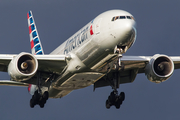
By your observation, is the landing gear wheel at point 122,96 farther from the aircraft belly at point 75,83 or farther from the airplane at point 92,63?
the aircraft belly at point 75,83

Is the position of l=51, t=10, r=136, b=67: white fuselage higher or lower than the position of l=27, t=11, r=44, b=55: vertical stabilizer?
lower

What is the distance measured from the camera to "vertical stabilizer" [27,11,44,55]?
5210cm

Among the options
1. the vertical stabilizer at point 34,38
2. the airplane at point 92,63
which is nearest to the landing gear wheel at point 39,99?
the airplane at point 92,63

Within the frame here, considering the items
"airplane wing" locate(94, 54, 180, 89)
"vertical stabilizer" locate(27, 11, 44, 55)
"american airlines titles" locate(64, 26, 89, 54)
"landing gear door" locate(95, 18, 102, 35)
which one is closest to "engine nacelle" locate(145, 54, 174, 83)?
"airplane wing" locate(94, 54, 180, 89)

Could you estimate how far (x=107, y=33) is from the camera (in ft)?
108

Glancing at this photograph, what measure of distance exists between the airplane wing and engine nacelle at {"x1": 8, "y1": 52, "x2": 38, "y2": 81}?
747cm

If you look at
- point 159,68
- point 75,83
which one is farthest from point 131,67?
point 75,83

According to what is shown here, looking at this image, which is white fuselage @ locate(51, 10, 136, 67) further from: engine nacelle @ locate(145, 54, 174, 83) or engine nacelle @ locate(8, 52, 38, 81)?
engine nacelle @ locate(145, 54, 174, 83)

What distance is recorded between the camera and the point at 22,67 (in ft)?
117

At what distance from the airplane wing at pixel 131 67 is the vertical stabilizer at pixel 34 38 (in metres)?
11.8

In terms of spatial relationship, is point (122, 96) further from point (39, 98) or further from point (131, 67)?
point (39, 98)

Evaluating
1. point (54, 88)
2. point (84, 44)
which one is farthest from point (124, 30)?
point (54, 88)

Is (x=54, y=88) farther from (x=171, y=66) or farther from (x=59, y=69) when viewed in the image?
(x=171, y=66)

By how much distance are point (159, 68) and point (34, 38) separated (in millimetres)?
20189
